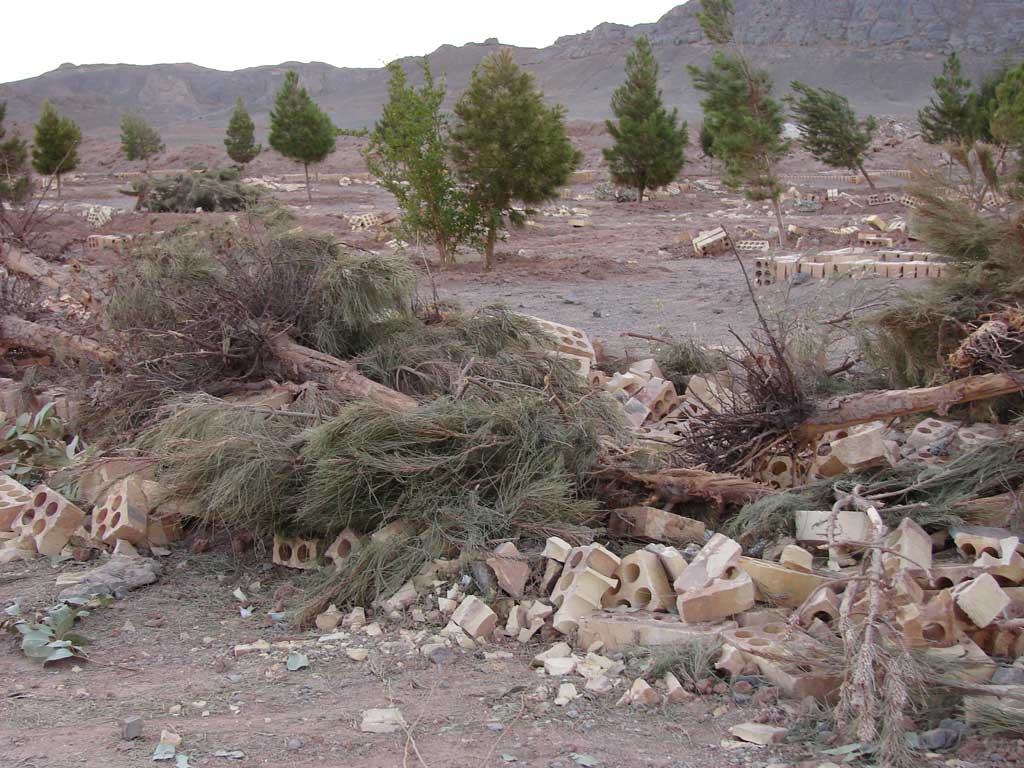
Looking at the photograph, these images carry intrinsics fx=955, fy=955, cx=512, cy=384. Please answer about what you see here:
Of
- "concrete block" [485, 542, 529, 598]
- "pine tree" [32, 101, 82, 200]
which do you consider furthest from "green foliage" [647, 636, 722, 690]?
"pine tree" [32, 101, 82, 200]

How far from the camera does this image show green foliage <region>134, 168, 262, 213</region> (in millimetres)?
24328

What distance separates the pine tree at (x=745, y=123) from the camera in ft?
52.7

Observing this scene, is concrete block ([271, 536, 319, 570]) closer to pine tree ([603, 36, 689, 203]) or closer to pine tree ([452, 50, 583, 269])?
pine tree ([452, 50, 583, 269])

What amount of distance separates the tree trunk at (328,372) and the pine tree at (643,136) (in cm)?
2419

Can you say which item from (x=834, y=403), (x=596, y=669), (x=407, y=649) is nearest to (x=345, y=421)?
(x=407, y=649)

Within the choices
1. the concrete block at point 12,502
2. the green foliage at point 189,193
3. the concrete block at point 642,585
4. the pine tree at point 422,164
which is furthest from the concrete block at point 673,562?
the green foliage at point 189,193

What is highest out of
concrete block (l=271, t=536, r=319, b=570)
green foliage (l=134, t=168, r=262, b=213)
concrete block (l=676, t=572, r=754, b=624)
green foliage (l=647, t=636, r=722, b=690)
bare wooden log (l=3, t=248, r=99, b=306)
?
green foliage (l=134, t=168, r=262, b=213)

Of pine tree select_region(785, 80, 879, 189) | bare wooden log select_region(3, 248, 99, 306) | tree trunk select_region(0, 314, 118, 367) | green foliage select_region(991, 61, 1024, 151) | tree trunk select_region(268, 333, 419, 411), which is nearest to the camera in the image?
tree trunk select_region(268, 333, 419, 411)

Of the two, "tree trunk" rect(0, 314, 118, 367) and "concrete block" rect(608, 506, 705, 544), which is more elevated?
"tree trunk" rect(0, 314, 118, 367)

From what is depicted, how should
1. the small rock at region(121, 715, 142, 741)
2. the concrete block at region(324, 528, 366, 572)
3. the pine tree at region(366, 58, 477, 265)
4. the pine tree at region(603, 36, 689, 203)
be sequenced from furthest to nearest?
the pine tree at region(603, 36, 689, 203), the pine tree at region(366, 58, 477, 265), the concrete block at region(324, 528, 366, 572), the small rock at region(121, 715, 142, 741)

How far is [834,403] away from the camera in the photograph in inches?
185

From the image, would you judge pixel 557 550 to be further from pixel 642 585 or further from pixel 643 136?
pixel 643 136

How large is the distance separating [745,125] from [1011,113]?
599 cm

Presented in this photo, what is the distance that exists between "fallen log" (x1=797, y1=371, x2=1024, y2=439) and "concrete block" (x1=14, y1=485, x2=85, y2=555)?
367 centimetres
